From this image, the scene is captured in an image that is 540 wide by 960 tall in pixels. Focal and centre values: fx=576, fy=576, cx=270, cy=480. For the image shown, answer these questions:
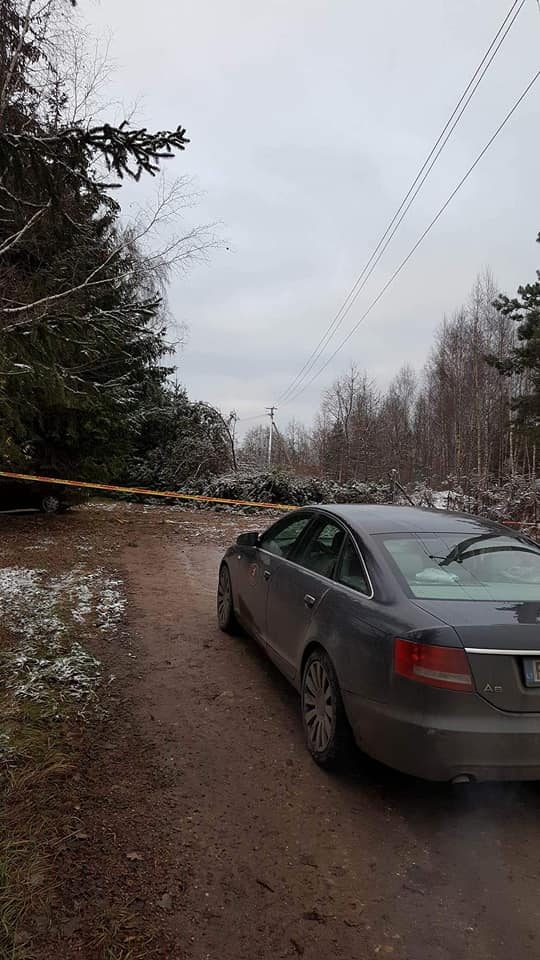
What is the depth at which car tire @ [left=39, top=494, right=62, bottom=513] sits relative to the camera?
1393cm

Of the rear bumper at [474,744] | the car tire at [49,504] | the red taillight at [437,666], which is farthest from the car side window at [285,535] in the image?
the car tire at [49,504]

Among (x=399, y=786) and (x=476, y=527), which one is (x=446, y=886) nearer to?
(x=399, y=786)

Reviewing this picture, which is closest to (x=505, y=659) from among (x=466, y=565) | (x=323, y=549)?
(x=466, y=565)

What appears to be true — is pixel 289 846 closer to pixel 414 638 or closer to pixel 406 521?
pixel 414 638

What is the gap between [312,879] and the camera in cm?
242

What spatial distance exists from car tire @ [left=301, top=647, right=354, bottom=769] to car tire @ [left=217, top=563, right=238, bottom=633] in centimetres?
216

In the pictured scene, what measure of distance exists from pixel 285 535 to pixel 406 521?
1231 millimetres

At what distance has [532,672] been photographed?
2.61m

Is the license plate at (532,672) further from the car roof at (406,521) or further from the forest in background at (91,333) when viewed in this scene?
the forest in background at (91,333)

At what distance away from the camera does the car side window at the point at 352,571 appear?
3.25m

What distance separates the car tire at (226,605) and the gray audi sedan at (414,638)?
1288mm

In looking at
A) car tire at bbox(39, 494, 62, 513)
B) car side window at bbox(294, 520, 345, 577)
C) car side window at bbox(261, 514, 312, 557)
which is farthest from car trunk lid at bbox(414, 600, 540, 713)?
car tire at bbox(39, 494, 62, 513)

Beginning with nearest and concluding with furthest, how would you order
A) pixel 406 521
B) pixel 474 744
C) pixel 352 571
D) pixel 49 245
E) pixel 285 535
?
pixel 474 744
pixel 352 571
pixel 406 521
pixel 285 535
pixel 49 245

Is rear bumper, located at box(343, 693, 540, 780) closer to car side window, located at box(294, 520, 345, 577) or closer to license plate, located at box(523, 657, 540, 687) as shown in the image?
license plate, located at box(523, 657, 540, 687)
